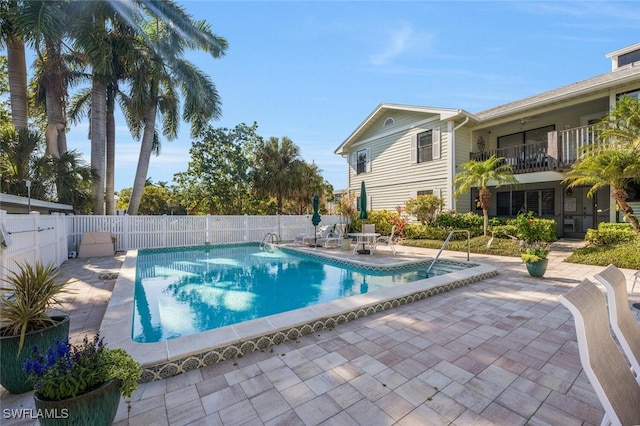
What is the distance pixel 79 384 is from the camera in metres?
1.82

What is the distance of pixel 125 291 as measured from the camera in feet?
17.3

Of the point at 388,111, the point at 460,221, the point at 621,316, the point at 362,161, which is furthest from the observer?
the point at 362,161

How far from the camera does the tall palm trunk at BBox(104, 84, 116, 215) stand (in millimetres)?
13469

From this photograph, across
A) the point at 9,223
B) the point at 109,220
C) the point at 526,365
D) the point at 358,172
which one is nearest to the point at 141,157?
the point at 109,220

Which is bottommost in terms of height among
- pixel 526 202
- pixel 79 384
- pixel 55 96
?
pixel 79 384

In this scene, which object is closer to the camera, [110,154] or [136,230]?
[136,230]

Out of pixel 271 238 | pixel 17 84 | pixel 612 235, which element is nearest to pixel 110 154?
pixel 17 84

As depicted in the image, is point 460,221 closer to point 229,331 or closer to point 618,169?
point 618,169

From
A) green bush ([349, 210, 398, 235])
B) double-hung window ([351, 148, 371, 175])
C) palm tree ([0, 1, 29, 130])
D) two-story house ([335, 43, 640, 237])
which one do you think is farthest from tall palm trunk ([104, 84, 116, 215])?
double-hung window ([351, 148, 371, 175])

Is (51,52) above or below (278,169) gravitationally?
above

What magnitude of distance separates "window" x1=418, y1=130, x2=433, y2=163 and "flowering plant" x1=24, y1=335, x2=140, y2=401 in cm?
1477

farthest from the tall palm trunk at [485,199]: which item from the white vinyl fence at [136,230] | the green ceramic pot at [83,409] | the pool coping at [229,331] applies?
the green ceramic pot at [83,409]

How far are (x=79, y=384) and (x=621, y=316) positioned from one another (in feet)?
12.0

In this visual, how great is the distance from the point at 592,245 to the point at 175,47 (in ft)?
62.1
